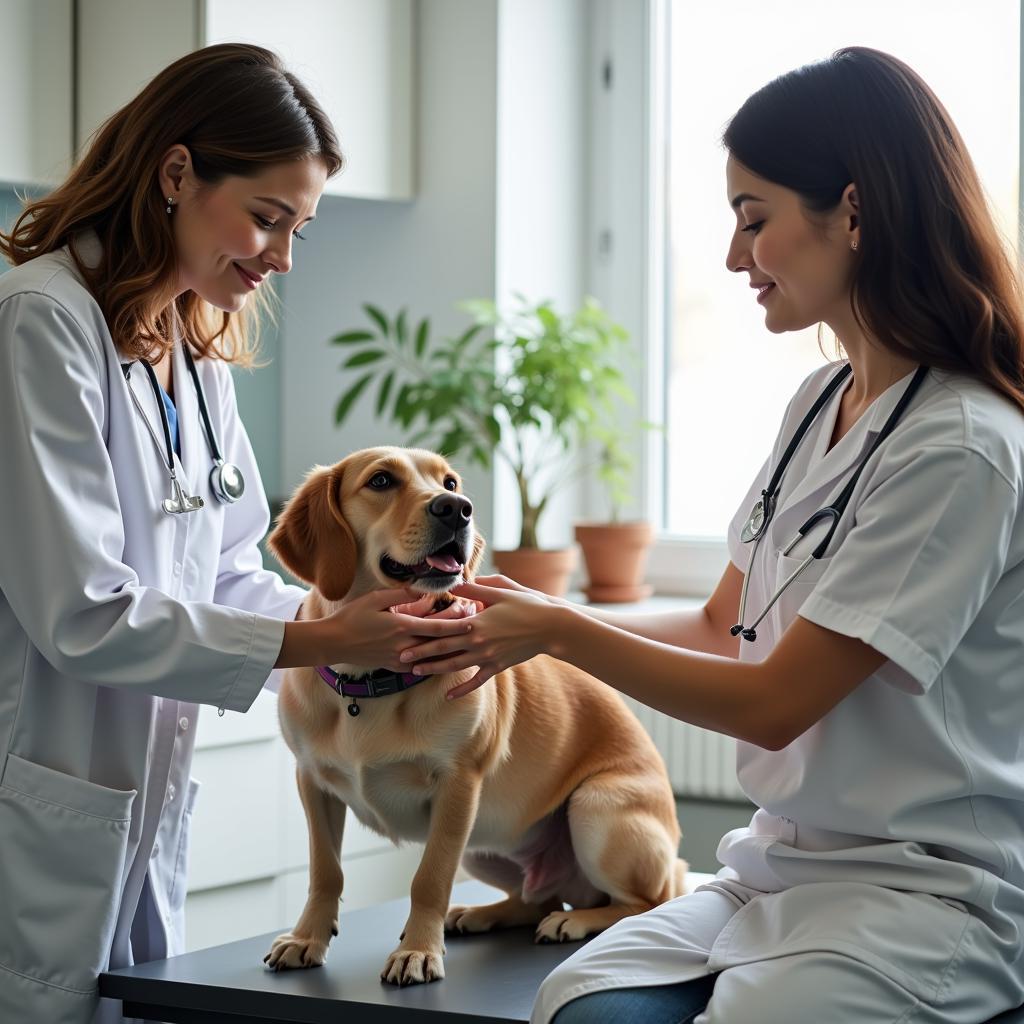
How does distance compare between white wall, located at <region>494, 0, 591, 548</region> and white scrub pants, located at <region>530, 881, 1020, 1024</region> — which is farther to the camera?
white wall, located at <region>494, 0, 591, 548</region>

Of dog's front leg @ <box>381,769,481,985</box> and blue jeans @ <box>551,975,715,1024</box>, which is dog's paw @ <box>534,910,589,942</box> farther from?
blue jeans @ <box>551,975,715,1024</box>

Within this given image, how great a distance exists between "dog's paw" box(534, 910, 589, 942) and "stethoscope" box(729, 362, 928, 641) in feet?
1.46

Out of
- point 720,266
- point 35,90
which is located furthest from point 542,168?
point 35,90

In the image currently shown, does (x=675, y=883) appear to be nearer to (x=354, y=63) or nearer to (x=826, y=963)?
(x=826, y=963)

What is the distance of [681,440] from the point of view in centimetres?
359

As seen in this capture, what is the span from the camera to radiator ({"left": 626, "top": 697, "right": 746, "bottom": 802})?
3.04 meters

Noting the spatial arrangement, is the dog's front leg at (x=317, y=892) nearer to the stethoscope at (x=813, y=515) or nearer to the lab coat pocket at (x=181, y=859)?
the lab coat pocket at (x=181, y=859)

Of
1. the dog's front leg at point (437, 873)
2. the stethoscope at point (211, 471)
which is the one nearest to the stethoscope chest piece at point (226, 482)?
the stethoscope at point (211, 471)

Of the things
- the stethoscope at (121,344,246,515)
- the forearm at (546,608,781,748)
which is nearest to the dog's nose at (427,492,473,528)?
the forearm at (546,608,781,748)

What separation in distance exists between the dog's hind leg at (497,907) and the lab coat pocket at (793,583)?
0.57m

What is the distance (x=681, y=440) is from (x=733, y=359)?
26 centimetres

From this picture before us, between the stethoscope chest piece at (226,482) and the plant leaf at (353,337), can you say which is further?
the plant leaf at (353,337)

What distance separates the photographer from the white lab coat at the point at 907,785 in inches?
49.8

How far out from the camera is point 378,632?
58.0 inches
